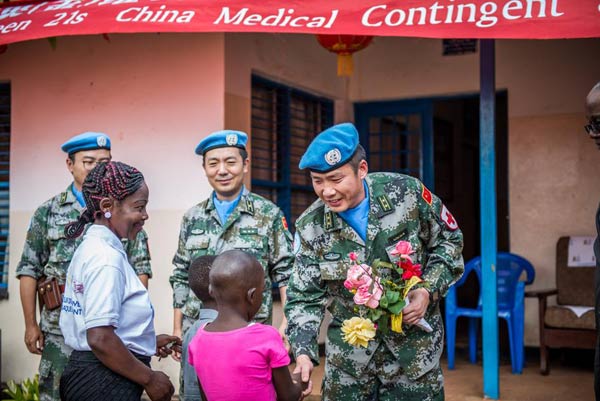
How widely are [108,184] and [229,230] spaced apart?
1.66 m

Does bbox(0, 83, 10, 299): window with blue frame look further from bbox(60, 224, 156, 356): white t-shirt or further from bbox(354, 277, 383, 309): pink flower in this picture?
bbox(354, 277, 383, 309): pink flower

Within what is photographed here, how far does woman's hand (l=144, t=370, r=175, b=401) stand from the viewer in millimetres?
3047

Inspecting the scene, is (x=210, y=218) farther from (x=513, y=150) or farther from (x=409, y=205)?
(x=513, y=150)

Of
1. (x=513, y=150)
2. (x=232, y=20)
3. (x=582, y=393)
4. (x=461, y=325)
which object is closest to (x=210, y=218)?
(x=232, y=20)

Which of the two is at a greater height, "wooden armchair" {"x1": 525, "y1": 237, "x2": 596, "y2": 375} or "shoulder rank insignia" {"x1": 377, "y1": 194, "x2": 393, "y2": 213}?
"shoulder rank insignia" {"x1": 377, "y1": 194, "x2": 393, "y2": 213}

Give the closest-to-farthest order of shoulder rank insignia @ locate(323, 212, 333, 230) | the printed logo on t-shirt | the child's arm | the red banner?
the child's arm, the printed logo on t-shirt, shoulder rank insignia @ locate(323, 212, 333, 230), the red banner

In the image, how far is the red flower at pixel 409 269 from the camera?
323 cm

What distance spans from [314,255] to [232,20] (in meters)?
2.29

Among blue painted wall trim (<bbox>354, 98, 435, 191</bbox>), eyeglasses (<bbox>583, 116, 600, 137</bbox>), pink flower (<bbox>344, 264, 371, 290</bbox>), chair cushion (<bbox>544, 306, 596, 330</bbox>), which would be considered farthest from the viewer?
blue painted wall trim (<bbox>354, 98, 435, 191</bbox>)

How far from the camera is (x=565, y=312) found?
22.5ft

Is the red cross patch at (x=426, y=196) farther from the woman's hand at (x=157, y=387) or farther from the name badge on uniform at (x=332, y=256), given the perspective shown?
the woman's hand at (x=157, y=387)

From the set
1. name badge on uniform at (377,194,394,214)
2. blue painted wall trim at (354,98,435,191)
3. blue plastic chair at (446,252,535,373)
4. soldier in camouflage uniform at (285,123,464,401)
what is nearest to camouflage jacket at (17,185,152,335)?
soldier in camouflage uniform at (285,123,464,401)

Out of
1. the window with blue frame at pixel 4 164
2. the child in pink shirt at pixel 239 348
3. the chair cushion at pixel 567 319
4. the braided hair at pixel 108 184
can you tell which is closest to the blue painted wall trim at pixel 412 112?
the chair cushion at pixel 567 319

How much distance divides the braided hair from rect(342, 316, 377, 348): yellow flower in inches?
41.0
